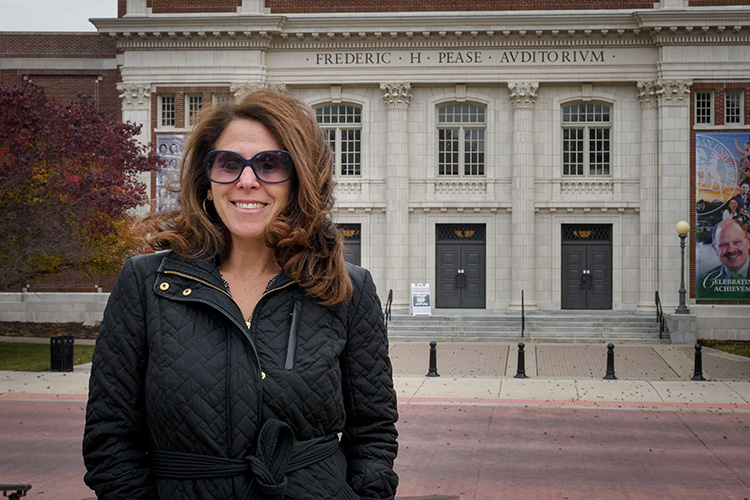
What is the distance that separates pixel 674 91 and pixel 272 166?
3332 centimetres

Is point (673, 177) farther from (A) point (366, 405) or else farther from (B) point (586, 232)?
(A) point (366, 405)

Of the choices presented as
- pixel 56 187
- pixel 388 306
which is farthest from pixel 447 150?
pixel 56 187

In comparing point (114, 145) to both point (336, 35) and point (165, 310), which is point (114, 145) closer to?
point (336, 35)

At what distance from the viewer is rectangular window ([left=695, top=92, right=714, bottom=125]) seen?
34.3 m

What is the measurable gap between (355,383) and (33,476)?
874cm

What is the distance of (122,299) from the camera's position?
9.93 feet


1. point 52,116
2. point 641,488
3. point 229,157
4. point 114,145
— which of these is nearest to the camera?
point 229,157

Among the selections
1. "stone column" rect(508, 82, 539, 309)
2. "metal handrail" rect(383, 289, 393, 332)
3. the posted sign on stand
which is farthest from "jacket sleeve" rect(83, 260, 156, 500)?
"stone column" rect(508, 82, 539, 309)

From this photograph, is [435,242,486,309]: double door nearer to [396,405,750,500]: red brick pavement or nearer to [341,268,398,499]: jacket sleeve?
[396,405,750,500]: red brick pavement

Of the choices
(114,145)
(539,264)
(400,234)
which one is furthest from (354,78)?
(114,145)

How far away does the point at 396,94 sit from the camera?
35.0m

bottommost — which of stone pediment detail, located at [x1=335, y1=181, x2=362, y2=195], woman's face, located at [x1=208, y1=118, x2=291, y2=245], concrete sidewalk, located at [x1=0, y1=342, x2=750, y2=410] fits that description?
concrete sidewalk, located at [x1=0, y1=342, x2=750, y2=410]

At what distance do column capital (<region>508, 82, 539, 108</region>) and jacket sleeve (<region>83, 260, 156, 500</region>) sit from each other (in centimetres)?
3284

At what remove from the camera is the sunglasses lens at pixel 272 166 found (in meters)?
3.16
